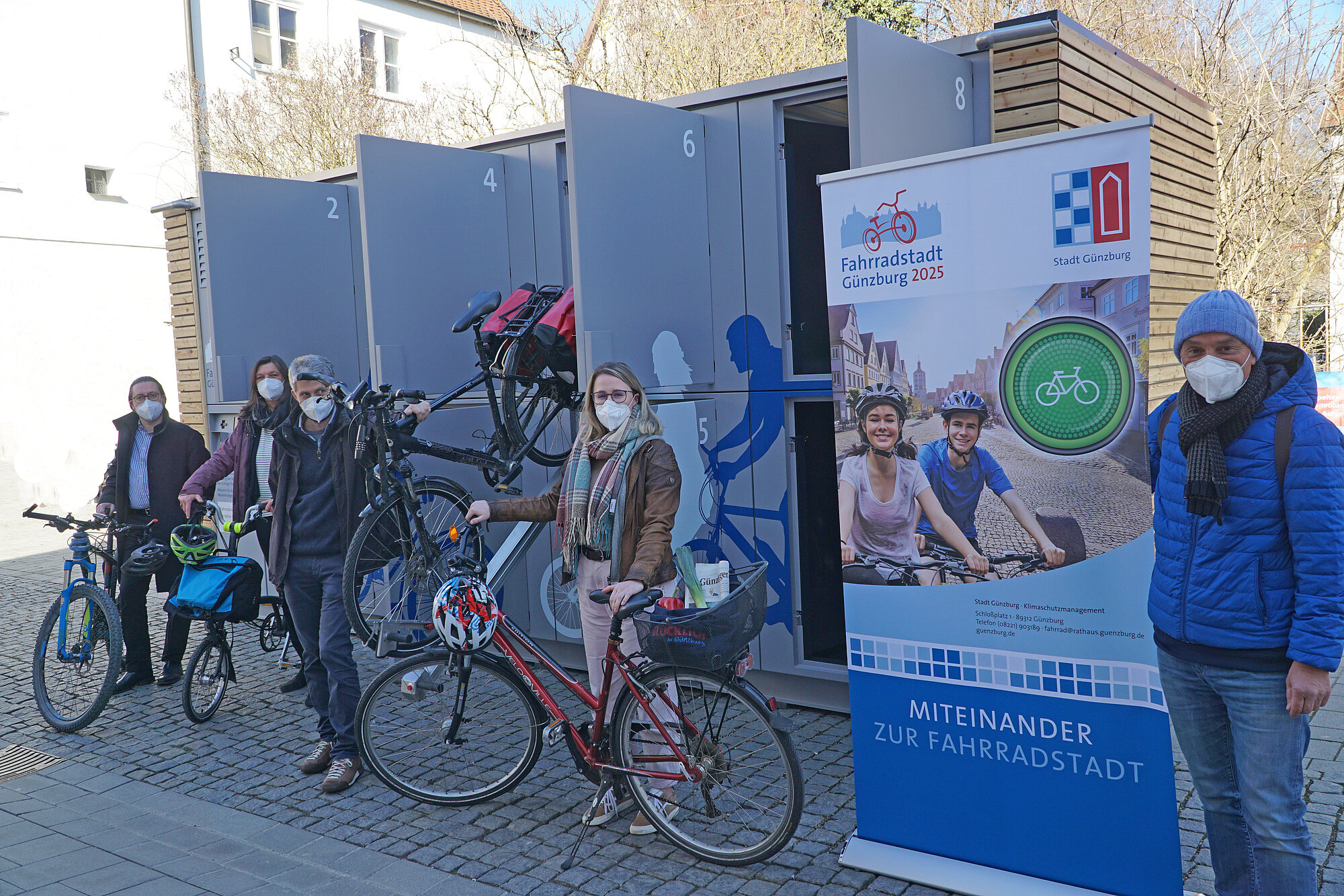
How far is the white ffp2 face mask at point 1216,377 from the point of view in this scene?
2723mm

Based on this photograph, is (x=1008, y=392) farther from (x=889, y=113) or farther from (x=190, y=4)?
(x=190, y=4)

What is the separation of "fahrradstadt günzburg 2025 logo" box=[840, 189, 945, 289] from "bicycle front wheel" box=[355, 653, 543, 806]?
2141mm

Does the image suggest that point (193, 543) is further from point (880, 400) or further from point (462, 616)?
point (880, 400)

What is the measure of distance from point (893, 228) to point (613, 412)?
1288 millimetres

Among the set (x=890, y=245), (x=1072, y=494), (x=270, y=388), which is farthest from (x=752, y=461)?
(x=270, y=388)

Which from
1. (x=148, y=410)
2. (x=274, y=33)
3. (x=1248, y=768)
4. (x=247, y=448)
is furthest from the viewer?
(x=274, y=33)

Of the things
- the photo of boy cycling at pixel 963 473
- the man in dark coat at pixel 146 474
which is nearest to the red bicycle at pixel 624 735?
the photo of boy cycling at pixel 963 473

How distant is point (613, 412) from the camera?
3.98 m

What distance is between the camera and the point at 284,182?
699 cm

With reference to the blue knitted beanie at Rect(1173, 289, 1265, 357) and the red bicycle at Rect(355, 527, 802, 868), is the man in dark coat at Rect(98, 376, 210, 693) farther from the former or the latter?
the blue knitted beanie at Rect(1173, 289, 1265, 357)

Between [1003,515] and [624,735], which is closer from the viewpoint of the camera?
[1003,515]

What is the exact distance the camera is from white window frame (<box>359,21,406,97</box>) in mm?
20141

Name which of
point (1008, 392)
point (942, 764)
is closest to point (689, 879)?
point (942, 764)

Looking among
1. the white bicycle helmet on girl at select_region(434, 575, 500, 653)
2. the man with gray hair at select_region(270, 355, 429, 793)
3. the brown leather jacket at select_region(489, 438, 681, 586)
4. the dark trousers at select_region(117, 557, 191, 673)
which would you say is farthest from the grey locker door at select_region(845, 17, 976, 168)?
the dark trousers at select_region(117, 557, 191, 673)
